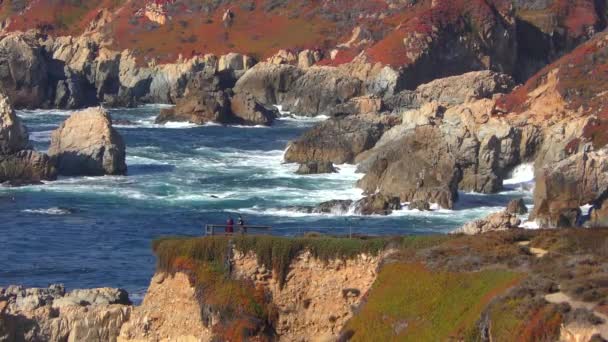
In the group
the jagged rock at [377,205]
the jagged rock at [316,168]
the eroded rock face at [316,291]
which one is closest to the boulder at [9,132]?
the jagged rock at [316,168]

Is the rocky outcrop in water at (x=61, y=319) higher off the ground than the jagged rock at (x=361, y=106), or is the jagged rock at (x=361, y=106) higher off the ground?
the jagged rock at (x=361, y=106)

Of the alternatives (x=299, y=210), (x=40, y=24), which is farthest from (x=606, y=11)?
(x=299, y=210)

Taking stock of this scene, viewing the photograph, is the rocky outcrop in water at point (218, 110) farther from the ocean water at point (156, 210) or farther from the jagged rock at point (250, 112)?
the ocean water at point (156, 210)

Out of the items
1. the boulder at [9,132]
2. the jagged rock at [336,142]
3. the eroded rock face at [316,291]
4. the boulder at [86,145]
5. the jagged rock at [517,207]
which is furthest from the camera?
the jagged rock at [336,142]

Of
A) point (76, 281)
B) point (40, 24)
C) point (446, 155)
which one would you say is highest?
point (40, 24)

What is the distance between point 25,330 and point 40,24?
155m

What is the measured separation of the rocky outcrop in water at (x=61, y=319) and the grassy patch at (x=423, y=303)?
7359 mm

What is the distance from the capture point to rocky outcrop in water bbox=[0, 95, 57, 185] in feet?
275

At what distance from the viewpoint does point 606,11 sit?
572 ft

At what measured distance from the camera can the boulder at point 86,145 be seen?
87375mm

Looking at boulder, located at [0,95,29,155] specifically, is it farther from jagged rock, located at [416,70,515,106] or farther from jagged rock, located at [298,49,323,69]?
jagged rock, located at [298,49,323,69]

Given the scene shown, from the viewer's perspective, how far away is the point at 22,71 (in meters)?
138

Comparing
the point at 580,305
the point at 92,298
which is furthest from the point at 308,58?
the point at 580,305

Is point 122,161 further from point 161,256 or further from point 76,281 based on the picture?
point 161,256
